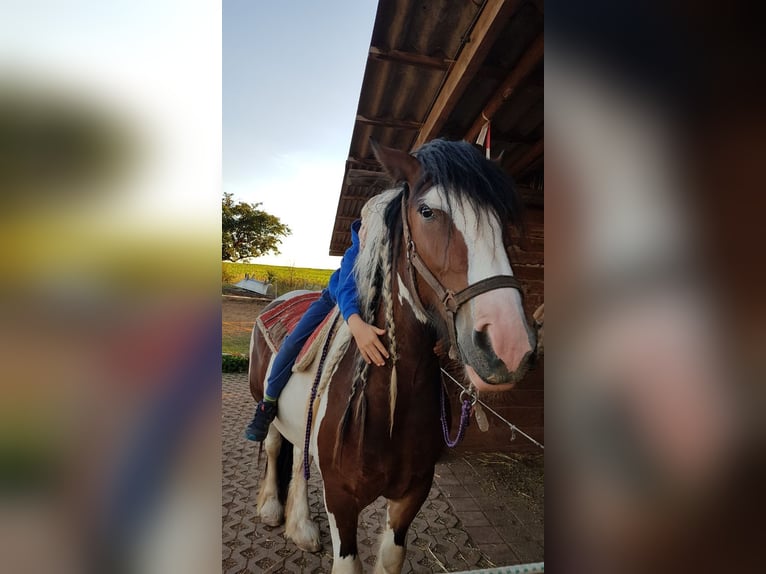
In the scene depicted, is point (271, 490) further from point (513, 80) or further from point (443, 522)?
point (513, 80)

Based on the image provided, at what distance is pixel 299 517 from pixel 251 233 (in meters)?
2.01

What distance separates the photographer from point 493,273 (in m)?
0.90

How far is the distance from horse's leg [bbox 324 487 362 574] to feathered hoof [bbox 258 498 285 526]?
121 centimetres

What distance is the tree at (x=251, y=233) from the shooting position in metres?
2.61

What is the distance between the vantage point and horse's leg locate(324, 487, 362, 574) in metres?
1.31

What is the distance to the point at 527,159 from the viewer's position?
2.33 m

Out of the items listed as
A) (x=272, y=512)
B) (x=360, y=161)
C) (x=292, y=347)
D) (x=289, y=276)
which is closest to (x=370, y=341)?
(x=292, y=347)

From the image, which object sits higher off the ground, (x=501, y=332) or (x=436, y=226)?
(x=436, y=226)

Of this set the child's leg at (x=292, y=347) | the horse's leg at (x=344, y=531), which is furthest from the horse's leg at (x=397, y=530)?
the child's leg at (x=292, y=347)
